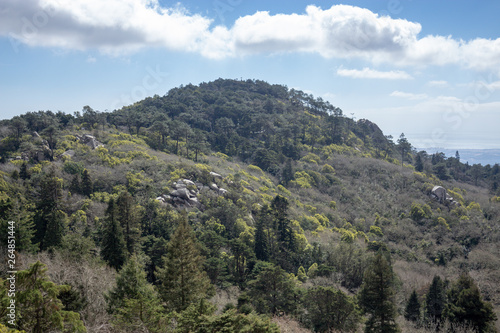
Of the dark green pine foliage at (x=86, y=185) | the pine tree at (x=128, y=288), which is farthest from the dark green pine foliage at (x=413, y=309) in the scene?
the dark green pine foliage at (x=86, y=185)

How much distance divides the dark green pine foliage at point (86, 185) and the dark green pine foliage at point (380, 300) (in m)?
33.5

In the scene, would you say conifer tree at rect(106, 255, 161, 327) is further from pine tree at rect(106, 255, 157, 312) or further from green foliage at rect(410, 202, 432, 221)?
green foliage at rect(410, 202, 432, 221)

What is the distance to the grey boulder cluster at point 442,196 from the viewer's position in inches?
2597

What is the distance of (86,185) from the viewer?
A: 39094 millimetres

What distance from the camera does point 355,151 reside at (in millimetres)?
93875

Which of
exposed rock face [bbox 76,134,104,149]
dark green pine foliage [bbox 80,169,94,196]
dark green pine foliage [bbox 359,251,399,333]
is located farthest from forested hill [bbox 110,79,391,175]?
dark green pine foliage [bbox 359,251,399,333]

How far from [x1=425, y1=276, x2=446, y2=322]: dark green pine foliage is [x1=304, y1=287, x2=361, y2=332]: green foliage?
11.5 m

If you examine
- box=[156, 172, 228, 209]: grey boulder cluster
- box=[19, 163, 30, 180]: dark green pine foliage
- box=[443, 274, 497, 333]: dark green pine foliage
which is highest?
box=[19, 163, 30, 180]: dark green pine foliage

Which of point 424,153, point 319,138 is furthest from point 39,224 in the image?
point 424,153

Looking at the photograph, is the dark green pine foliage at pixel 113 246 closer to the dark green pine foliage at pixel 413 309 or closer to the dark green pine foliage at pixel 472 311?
the dark green pine foliage at pixel 413 309

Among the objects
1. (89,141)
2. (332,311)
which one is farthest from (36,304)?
(89,141)

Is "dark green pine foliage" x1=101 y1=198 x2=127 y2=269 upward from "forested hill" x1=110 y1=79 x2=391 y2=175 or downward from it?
downward

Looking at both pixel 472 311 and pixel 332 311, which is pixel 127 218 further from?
pixel 472 311

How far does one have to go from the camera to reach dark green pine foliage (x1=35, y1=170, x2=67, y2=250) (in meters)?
25.7
